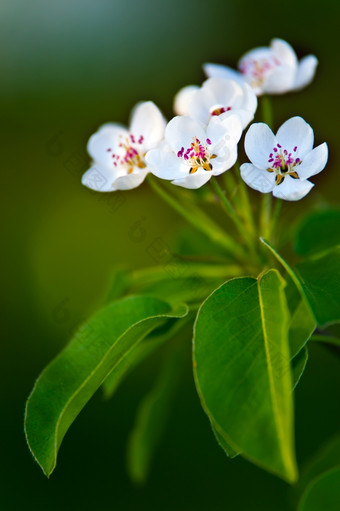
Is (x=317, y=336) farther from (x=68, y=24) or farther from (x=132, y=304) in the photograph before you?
(x=68, y=24)

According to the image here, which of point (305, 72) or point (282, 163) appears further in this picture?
point (305, 72)

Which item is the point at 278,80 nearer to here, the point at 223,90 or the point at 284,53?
the point at 284,53

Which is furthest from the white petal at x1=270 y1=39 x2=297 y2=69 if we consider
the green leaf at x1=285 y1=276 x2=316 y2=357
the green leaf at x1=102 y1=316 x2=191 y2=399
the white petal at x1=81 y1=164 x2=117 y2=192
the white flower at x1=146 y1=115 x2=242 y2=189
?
the green leaf at x1=102 y1=316 x2=191 y2=399

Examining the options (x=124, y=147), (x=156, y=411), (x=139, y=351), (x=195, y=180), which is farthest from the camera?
(x=156, y=411)

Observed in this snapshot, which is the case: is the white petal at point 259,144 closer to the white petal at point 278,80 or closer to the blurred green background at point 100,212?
the white petal at point 278,80

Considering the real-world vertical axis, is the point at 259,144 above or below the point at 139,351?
above

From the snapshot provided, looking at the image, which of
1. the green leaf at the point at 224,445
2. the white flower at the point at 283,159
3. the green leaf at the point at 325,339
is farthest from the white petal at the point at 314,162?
the green leaf at the point at 224,445

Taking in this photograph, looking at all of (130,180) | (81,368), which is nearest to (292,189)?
(130,180)
